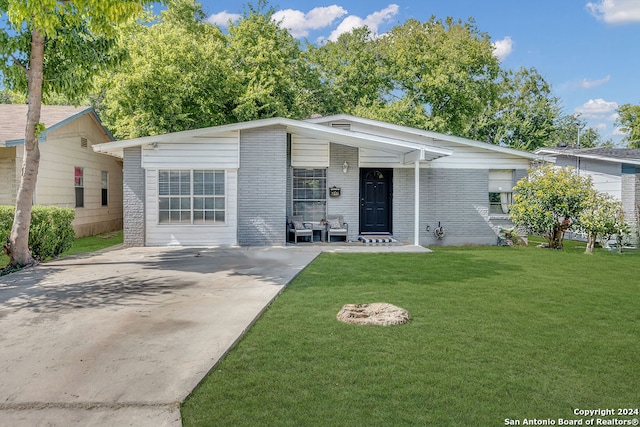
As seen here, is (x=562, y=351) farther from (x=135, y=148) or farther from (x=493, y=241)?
(x=135, y=148)

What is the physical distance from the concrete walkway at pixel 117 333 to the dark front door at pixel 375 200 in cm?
569

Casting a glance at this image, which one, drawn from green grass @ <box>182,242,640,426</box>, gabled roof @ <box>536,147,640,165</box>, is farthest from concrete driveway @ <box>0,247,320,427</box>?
gabled roof @ <box>536,147,640,165</box>

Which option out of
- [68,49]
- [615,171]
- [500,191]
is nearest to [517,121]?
[615,171]

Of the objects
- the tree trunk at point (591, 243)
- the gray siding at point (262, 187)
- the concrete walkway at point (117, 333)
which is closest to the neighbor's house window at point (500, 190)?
the tree trunk at point (591, 243)

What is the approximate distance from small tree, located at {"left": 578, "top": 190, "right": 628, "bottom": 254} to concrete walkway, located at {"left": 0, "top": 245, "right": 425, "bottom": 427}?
8425 millimetres

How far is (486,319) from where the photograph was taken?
17.7 ft

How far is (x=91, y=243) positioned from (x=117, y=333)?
10.6m

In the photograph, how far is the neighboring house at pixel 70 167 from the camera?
42.2 ft

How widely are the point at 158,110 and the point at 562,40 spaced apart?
33.1 m

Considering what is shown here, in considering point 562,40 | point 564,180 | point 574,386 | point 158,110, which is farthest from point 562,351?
point 562,40

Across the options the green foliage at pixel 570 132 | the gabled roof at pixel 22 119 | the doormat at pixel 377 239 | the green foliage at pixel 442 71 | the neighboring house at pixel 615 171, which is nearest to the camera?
the gabled roof at pixel 22 119

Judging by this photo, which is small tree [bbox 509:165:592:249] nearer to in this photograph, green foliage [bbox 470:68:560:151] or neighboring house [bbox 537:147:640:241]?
neighboring house [bbox 537:147:640:241]

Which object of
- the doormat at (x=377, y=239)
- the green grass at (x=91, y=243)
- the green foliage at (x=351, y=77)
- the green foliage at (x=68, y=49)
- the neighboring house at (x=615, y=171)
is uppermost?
the green foliage at (x=351, y=77)

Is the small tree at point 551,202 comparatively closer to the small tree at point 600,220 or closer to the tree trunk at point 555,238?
the tree trunk at point 555,238
